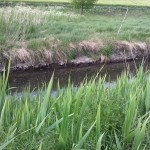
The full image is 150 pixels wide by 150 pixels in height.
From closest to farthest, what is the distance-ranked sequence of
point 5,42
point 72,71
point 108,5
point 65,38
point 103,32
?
point 5,42 < point 72,71 < point 65,38 < point 103,32 < point 108,5

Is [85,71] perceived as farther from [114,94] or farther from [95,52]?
[114,94]

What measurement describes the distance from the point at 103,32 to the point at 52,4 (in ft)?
21.1

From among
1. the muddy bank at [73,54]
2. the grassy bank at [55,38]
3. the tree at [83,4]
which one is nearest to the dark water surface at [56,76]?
the muddy bank at [73,54]

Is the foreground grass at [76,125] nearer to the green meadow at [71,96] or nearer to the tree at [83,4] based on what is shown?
the green meadow at [71,96]

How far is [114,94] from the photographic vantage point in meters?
4.77

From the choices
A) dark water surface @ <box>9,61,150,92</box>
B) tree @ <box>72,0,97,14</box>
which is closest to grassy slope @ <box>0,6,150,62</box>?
dark water surface @ <box>9,61,150,92</box>

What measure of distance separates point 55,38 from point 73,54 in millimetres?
799

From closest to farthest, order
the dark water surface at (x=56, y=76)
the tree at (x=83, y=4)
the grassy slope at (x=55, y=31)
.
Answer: the dark water surface at (x=56, y=76)
the grassy slope at (x=55, y=31)
the tree at (x=83, y=4)

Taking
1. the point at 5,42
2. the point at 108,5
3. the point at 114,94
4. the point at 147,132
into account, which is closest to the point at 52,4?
the point at 108,5

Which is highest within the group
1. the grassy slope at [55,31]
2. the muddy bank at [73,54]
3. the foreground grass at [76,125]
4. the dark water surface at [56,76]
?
the foreground grass at [76,125]

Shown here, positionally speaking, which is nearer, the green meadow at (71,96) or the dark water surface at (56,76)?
the green meadow at (71,96)

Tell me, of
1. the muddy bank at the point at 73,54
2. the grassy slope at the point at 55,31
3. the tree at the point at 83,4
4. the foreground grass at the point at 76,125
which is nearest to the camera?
the foreground grass at the point at 76,125

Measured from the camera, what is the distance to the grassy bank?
10.4m

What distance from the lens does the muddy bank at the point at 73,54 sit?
398 inches
